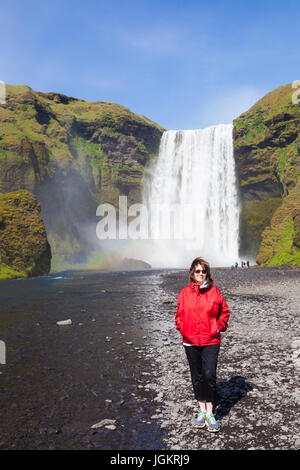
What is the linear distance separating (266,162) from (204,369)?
67.3 metres

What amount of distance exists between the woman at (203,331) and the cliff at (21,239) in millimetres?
41504

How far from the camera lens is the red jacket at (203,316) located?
17.4 ft

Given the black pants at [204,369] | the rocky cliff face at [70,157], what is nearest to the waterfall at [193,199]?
the rocky cliff face at [70,157]

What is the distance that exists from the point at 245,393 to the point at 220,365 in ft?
5.93

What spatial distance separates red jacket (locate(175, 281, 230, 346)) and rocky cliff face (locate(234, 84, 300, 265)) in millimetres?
53048

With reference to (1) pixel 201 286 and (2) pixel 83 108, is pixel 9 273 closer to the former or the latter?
(1) pixel 201 286

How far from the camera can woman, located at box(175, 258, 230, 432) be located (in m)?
5.30

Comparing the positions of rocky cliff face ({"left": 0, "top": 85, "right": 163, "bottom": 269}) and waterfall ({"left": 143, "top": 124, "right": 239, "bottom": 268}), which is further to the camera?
waterfall ({"left": 143, "top": 124, "right": 239, "bottom": 268})

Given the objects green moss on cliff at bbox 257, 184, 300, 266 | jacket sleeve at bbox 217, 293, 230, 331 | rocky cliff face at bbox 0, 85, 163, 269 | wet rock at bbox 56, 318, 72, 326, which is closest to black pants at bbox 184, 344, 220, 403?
jacket sleeve at bbox 217, 293, 230, 331

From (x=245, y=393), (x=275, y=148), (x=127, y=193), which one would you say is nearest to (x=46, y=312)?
(x=245, y=393)

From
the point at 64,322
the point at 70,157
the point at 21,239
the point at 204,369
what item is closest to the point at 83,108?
the point at 70,157

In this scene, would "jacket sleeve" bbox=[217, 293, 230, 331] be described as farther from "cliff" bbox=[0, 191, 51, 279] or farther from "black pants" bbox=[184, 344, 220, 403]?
"cliff" bbox=[0, 191, 51, 279]

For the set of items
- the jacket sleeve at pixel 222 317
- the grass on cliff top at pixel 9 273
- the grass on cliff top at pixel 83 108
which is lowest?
the grass on cliff top at pixel 9 273

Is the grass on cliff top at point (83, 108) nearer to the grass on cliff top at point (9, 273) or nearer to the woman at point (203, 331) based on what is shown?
the grass on cliff top at point (9, 273)
